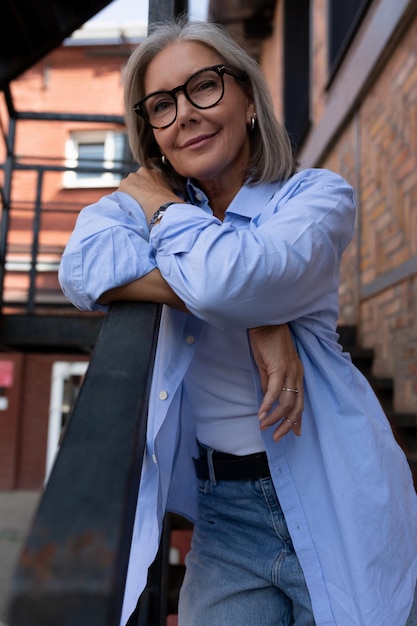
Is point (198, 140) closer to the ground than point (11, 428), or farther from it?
farther from it

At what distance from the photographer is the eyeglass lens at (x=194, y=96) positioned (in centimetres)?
121

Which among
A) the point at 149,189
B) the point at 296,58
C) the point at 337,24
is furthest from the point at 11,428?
the point at 149,189

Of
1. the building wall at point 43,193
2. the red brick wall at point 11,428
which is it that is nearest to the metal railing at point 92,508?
the building wall at point 43,193

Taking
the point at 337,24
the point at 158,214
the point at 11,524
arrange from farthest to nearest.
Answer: the point at 11,524 → the point at 337,24 → the point at 158,214

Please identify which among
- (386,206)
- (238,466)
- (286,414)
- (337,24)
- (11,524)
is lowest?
(11,524)

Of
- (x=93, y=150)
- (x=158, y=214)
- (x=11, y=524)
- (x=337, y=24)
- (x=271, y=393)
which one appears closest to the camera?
(x=271, y=393)

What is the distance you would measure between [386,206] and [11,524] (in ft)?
19.8

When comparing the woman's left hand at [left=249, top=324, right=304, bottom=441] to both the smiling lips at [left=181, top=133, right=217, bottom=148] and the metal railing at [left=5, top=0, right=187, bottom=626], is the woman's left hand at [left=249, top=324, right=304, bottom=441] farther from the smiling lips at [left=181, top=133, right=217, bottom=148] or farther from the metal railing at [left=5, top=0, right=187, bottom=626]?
the smiling lips at [left=181, top=133, right=217, bottom=148]

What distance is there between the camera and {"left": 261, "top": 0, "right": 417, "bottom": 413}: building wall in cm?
349

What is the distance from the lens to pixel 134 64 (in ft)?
4.26

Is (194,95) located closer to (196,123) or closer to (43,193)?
(196,123)

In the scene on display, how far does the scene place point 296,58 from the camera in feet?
25.5

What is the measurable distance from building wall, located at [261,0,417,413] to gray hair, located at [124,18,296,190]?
7.49 ft

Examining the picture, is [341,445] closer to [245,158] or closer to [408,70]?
[245,158]
